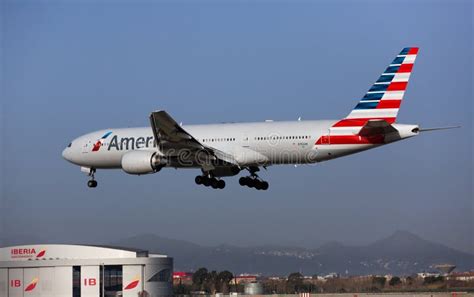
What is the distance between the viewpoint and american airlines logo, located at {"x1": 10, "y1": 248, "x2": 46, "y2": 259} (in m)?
56.0

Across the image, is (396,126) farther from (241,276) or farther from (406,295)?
(241,276)

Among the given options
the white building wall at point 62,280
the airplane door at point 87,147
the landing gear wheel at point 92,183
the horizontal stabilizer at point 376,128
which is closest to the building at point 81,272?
the white building wall at point 62,280

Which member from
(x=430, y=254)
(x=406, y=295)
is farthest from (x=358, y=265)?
(x=406, y=295)

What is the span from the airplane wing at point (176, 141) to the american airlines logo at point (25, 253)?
51.6 feet

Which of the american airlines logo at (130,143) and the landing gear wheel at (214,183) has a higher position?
the american airlines logo at (130,143)

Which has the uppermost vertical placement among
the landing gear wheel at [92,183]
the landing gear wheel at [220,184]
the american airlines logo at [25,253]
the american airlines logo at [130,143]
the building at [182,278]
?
the american airlines logo at [130,143]

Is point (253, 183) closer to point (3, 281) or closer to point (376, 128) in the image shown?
point (376, 128)

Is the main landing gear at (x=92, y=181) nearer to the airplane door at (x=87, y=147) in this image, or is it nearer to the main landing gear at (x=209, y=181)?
the airplane door at (x=87, y=147)

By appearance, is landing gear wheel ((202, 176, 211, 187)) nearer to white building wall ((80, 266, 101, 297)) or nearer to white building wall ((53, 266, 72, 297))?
white building wall ((80, 266, 101, 297))

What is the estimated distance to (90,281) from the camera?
53.0m

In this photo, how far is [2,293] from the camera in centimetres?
5203

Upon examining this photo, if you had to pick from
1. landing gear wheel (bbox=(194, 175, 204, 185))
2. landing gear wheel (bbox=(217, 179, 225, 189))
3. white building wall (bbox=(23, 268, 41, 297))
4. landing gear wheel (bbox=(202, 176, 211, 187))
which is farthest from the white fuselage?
white building wall (bbox=(23, 268, 41, 297))

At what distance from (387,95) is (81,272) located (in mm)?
22128

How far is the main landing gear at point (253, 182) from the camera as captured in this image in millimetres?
48594
